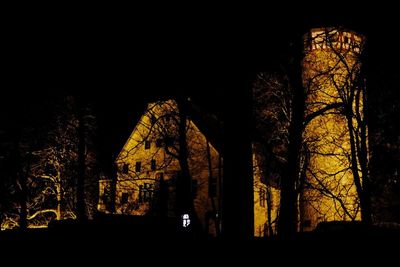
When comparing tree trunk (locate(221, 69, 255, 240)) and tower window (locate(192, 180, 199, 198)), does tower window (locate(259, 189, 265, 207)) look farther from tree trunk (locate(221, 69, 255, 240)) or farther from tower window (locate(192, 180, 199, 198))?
tree trunk (locate(221, 69, 255, 240))

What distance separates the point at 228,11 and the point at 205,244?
218 inches

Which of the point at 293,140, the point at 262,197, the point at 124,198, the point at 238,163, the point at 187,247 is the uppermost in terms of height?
the point at 293,140

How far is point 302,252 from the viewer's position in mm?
9258

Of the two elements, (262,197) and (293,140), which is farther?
(262,197)

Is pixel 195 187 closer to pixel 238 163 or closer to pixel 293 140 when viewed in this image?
pixel 293 140

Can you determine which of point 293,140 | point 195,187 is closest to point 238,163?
point 293,140

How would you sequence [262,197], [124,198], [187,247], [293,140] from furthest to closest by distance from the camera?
[262,197] → [124,198] → [293,140] → [187,247]

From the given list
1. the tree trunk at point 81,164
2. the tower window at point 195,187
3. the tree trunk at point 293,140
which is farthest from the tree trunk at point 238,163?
the tower window at point 195,187

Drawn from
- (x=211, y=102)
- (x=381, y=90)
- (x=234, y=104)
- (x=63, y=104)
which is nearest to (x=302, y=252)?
(x=234, y=104)

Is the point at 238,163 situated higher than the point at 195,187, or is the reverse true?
the point at 195,187

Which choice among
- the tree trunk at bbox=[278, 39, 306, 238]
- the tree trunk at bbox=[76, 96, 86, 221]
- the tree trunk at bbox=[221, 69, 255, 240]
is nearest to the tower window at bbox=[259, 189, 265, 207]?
the tree trunk at bbox=[76, 96, 86, 221]

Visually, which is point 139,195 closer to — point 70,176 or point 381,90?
point 70,176

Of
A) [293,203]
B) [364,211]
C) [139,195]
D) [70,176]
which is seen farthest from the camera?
[139,195]

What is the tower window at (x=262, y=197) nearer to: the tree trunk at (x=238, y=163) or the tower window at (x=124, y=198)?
the tower window at (x=124, y=198)
